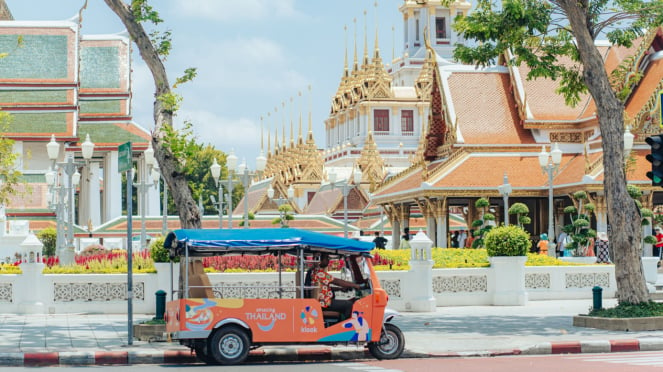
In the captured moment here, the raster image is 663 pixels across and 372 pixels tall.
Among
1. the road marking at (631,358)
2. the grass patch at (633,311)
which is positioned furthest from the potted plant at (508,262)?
the road marking at (631,358)

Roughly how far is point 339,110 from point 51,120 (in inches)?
1706

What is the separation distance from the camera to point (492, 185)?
37.0 metres

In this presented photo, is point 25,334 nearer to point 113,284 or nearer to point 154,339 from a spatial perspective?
point 154,339

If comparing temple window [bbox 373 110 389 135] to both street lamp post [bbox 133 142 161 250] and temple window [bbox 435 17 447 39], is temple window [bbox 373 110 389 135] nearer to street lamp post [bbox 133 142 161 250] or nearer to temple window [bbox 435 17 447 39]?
temple window [bbox 435 17 447 39]

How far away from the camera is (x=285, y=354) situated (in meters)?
15.8

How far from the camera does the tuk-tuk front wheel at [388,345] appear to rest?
15.5 meters

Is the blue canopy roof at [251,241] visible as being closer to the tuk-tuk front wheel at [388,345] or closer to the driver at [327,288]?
the driver at [327,288]

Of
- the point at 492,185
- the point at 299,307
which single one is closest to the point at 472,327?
the point at 299,307

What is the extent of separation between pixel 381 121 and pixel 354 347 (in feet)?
245

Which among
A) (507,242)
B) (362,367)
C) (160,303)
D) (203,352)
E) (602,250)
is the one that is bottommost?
(362,367)

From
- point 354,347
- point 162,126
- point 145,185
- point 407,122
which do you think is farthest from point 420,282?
point 407,122

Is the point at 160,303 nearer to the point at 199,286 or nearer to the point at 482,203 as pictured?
the point at 199,286

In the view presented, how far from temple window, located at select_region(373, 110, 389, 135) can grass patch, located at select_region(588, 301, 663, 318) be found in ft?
234

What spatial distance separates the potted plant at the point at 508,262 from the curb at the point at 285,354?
26.2 feet
